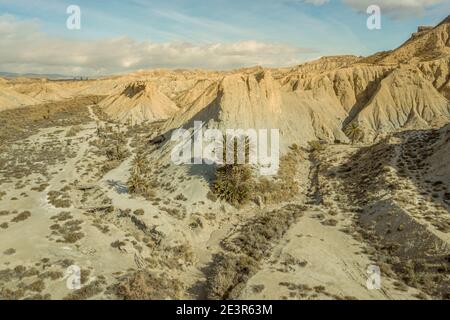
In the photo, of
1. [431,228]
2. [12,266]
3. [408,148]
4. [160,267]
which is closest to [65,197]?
→ [12,266]

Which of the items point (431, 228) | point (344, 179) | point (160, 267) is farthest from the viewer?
point (344, 179)

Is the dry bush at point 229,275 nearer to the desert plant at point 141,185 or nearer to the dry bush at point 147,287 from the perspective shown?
the dry bush at point 147,287

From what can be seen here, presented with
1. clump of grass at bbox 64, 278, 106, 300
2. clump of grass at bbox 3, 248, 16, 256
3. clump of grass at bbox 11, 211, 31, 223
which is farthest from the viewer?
clump of grass at bbox 11, 211, 31, 223

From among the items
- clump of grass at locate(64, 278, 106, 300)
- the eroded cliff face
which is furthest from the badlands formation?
the eroded cliff face

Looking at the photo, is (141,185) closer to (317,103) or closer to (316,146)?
(316,146)

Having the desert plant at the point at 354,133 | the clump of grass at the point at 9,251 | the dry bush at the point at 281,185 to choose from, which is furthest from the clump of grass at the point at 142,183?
the desert plant at the point at 354,133

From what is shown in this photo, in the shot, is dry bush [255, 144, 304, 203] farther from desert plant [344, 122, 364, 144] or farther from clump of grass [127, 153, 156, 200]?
desert plant [344, 122, 364, 144]

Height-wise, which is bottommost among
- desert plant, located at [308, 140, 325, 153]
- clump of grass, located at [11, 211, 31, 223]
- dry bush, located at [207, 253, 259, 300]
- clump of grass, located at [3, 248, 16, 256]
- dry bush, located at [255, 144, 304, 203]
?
dry bush, located at [207, 253, 259, 300]

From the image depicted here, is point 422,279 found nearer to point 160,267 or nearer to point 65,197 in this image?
point 160,267

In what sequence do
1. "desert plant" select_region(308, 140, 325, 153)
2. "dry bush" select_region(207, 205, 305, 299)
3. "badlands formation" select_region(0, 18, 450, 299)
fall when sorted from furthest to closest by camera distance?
"desert plant" select_region(308, 140, 325, 153) → "badlands formation" select_region(0, 18, 450, 299) → "dry bush" select_region(207, 205, 305, 299)
